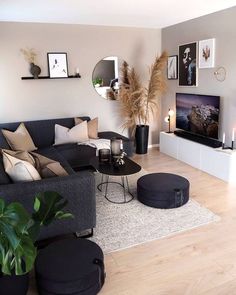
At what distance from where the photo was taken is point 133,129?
18.1ft

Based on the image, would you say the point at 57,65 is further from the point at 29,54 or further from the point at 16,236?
the point at 16,236

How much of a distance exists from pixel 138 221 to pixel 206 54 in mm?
2880

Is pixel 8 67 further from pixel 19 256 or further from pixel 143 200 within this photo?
pixel 19 256

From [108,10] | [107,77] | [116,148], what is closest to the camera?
[116,148]

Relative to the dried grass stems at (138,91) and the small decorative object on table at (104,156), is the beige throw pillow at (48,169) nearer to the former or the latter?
the small decorative object on table at (104,156)

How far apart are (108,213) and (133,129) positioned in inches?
107

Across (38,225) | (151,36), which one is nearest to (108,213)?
(38,225)

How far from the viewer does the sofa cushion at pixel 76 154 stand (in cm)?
413

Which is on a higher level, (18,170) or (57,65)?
(57,65)

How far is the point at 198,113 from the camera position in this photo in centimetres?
456

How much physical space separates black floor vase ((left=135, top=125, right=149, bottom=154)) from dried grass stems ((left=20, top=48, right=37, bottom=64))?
2.16 m

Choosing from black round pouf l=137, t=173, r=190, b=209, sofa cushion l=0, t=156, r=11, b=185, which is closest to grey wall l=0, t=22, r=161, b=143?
black round pouf l=137, t=173, r=190, b=209

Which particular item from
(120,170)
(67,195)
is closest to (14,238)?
(67,195)

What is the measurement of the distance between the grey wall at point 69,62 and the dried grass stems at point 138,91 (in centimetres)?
24
